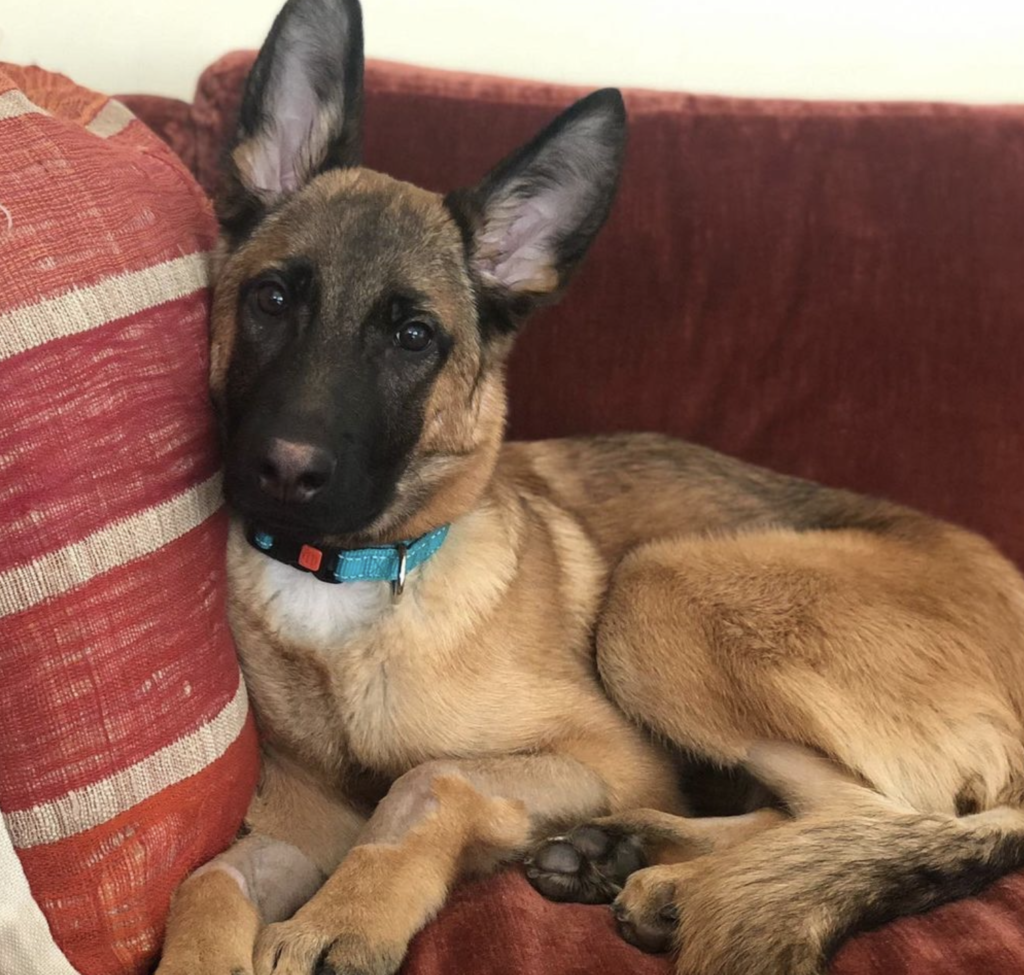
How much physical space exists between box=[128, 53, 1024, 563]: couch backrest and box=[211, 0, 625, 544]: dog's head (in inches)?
23.8

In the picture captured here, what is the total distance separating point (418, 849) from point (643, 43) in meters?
2.40

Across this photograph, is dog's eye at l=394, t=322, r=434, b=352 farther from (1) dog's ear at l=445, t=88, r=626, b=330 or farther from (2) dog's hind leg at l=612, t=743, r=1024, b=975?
(2) dog's hind leg at l=612, t=743, r=1024, b=975

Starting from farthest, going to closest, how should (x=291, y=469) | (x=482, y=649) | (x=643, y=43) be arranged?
1. (x=643, y=43)
2. (x=482, y=649)
3. (x=291, y=469)

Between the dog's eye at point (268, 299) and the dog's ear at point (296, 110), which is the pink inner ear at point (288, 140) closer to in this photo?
the dog's ear at point (296, 110)

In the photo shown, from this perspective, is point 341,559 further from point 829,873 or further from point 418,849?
point 829,873

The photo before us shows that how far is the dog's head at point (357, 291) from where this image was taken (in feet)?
5.23

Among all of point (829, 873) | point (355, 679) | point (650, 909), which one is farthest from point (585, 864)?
point (355, 679)

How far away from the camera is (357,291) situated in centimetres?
171

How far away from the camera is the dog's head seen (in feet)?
5.23

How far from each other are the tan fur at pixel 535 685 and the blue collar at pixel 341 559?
0.04 metres

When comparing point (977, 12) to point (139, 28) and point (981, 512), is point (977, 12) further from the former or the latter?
point (139, 28)

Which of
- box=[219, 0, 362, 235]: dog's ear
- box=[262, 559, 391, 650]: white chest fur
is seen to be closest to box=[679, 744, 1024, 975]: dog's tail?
box=[262, 559, 391, 650]: white chest fur

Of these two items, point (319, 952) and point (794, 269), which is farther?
point (794, 269)

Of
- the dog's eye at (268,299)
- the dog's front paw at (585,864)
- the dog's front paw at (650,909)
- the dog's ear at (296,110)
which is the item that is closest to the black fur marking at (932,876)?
the dog's front paw at (650,909)
